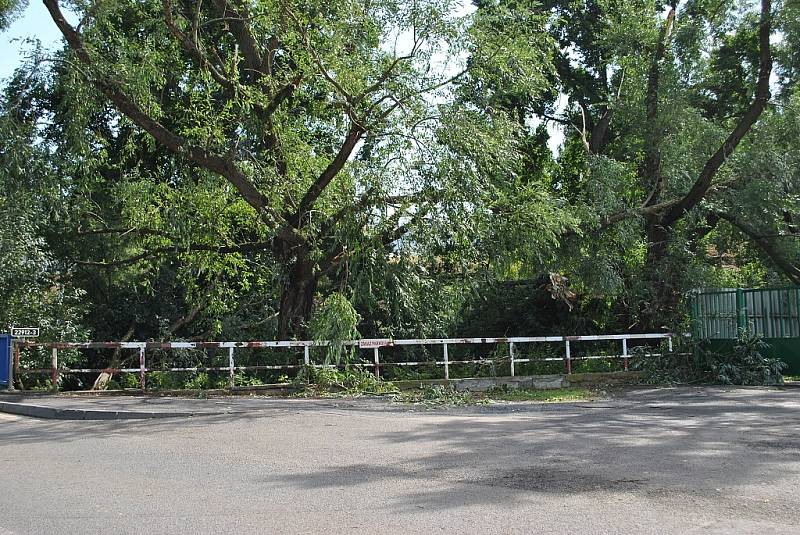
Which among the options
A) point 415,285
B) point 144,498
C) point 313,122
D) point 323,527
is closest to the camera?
point 323,527

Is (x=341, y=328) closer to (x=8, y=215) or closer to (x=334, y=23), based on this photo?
(x=334, y=23)

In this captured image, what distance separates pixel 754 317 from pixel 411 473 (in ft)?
42.8

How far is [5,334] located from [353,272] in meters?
7.99

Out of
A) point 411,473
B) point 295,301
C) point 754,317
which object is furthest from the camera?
point 295,301

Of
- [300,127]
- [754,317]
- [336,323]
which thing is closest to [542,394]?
[336,323]

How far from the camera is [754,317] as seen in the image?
58.5 ft

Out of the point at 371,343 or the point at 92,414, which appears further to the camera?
the point at 371,343

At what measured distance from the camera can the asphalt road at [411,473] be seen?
595cm

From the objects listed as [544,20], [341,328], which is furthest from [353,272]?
[544,20]

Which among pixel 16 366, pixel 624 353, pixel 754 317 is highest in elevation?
pixel 754 317

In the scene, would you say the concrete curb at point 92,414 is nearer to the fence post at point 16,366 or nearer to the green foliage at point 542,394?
the fence post at point 16,366

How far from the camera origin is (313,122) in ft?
61.8

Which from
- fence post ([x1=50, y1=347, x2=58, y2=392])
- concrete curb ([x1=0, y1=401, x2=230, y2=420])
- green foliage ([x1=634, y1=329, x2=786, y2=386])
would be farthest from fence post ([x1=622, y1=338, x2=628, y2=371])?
fence post ([x1=50, y1=347, x2=58, y2=392])

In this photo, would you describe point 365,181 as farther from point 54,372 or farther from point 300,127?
point 54,372
